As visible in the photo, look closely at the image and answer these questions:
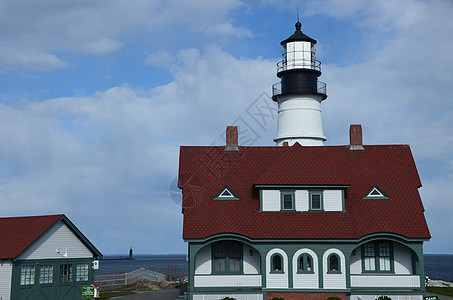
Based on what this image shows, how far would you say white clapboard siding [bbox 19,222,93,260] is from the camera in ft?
86.4

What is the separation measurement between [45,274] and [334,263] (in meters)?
14.1

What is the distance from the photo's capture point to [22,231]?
88.0ft

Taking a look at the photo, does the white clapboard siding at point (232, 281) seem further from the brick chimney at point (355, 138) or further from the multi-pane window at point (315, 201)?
the brick chimney at point (355, 138)

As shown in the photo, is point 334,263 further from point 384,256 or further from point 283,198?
point 283,198

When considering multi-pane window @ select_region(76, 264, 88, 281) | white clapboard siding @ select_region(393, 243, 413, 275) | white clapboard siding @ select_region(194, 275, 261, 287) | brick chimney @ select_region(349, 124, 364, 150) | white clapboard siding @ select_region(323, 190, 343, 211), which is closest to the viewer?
white clapboard siding @ select_region(194, 275, 261, 287)

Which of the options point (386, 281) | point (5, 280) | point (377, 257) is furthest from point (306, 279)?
point (5, 280)

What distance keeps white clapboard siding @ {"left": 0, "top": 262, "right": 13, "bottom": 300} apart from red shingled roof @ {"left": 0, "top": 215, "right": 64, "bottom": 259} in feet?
1.38

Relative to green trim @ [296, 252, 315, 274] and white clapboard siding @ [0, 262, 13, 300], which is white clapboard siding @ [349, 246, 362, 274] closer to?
A: green trim @ [296, 252, 315, 274]

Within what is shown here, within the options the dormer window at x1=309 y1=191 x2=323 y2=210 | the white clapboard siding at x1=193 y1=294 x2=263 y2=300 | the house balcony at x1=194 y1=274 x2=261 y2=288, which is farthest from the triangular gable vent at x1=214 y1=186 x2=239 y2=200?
the white clapboard siding at x1=193 y1=294 x2=263 y2=300

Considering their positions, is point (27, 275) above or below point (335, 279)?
above

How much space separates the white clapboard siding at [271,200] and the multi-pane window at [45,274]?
11.0m

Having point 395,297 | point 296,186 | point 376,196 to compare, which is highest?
point 296,186

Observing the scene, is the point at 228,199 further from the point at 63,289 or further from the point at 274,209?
the point at 63,289

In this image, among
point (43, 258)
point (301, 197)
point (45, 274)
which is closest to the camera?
point (43, 258)
